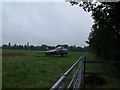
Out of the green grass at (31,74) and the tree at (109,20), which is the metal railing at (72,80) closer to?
the green grass at (31,74)

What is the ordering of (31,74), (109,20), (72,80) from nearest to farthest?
1. (72,80)
2. (31,74)
3. (109,20)

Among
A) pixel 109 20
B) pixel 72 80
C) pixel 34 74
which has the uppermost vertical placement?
pixel 109 20

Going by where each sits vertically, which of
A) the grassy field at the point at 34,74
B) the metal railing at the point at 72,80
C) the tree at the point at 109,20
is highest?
the tree at the point at 109,20

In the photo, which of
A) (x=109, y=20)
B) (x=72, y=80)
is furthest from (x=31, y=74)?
(x=72, y=80)

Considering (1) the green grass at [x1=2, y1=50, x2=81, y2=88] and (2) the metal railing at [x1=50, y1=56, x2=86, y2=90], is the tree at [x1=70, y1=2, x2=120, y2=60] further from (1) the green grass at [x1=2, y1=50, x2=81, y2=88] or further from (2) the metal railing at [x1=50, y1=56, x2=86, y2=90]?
Answer: (2) the metal railing at [x1=50, y1=56, x2=86, y2=90]

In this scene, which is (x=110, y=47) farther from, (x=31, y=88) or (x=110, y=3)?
(x=31, y=88)

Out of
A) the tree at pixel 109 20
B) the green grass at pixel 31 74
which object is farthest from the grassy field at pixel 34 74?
the tree at pixel 109 20

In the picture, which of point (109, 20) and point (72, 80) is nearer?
point (72, 80)

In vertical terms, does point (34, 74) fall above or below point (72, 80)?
below

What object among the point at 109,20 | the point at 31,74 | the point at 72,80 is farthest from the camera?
the point at 109,20

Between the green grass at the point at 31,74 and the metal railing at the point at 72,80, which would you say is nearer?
the metal railing at the point at 72,80

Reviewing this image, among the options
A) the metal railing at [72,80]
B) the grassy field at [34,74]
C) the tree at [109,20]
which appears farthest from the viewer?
the tree at [109,20]

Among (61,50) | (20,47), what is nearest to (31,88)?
(61,50)

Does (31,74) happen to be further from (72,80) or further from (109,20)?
(72,80)
